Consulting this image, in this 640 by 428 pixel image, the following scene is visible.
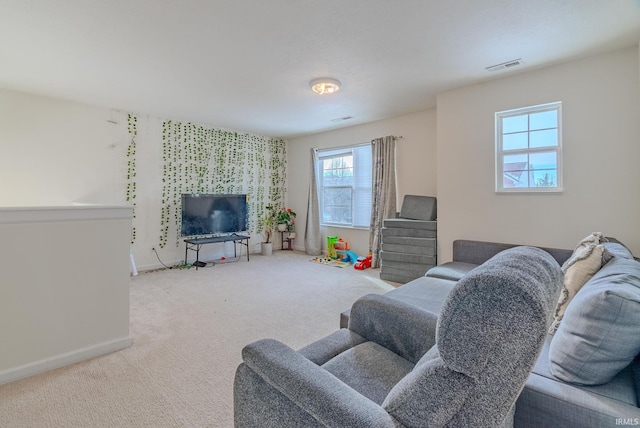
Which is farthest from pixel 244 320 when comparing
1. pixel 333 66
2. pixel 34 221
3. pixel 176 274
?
pixel 333 66

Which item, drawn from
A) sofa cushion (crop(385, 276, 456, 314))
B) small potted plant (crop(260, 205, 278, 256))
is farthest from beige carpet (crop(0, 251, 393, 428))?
small potted plant (crop(260, 205, 278, 256))

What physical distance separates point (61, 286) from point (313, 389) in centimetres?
221

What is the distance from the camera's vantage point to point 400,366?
1.33m

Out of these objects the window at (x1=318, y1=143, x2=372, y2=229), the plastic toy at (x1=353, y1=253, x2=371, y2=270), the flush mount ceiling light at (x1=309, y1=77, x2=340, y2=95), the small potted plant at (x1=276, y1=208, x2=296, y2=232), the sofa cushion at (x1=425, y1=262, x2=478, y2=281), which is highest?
the flush mount ceiling light at (x1=309, y1=77, x2=340, y2=95)

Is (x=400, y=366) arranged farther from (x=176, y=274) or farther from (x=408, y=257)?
(x=176, y=274)

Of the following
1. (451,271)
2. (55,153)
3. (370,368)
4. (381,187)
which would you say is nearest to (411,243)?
(451,271)

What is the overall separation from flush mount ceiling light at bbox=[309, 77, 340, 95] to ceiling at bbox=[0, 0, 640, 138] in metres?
0.09

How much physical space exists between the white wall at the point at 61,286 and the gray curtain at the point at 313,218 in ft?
13.3

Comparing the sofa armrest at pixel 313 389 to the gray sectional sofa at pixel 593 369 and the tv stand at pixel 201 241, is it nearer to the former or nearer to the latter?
the gray sectional sofa at pixel 593 369

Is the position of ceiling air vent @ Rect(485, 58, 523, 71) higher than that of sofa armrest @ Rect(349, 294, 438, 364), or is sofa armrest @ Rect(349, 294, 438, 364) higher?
ceiling air vent @ Rect(485, 58, 523, 71)

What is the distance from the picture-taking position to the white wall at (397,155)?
4605 millimetres

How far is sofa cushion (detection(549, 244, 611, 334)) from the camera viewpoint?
151 cm

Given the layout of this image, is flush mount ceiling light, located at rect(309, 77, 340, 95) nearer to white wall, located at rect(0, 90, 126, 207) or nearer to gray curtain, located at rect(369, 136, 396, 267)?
gray curtain, located at rect(369, 136, 396, 267)

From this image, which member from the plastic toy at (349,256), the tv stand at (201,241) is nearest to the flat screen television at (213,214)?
the tv stand at (201,241)
